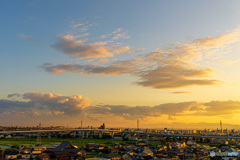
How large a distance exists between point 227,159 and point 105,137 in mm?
80049

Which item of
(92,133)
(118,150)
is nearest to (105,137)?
(92,133)

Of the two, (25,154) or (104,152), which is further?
(104,152)

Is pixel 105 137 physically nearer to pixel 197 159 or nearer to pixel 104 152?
pixel 104 152

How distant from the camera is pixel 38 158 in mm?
41906

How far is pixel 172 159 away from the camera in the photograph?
41.9 metres

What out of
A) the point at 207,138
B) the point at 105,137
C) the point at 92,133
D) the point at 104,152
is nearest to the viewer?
the point at 104,152

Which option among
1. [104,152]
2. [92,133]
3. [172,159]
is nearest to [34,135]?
[92,133]

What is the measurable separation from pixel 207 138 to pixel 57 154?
8169cm

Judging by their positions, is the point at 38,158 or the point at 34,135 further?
the point at 34,135

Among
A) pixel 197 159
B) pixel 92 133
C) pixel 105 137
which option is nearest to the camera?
pixel 197 159

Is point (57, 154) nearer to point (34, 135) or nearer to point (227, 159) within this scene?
point (227, 159)

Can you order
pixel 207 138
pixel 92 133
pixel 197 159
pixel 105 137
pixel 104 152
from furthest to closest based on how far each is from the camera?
1. pixel 92 133
2. pixel 105 137
3. pixel 207 138
4. pixel 104 152
5. pixel 197 159

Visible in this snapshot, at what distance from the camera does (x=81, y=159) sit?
4150 centimetres

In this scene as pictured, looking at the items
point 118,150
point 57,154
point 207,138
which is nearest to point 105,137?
point 207,138
